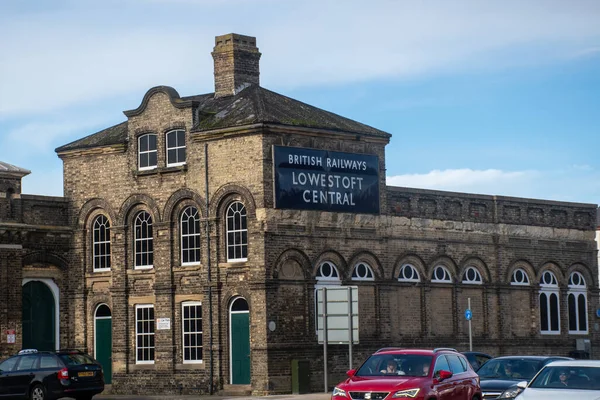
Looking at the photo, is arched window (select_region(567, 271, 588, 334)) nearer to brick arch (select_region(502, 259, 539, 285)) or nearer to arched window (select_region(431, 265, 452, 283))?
brick arch (select_region(502, 259, 539, 285))

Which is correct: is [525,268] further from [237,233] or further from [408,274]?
[237,233]

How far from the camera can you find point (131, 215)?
41.0 metres

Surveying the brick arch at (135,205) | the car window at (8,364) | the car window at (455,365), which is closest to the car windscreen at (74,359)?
the car window at (8,364)

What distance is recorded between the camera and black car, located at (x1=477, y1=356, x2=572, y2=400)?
26000 mm

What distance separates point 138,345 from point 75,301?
2960 mm

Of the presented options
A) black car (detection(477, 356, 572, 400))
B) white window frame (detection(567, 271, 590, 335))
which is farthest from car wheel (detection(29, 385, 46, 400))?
white window frame (detection(567, 271, 590, 335))

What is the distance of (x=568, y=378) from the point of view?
2025 centimetres

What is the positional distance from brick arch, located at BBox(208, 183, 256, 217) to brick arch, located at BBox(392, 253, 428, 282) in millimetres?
6706

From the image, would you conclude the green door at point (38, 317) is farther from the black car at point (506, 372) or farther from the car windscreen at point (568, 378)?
the car windscreen at point (568, 378)

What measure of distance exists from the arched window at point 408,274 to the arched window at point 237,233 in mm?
6738

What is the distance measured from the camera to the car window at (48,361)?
3206 cm

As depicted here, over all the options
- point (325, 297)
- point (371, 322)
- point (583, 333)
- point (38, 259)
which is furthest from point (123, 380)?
point (583, 333)

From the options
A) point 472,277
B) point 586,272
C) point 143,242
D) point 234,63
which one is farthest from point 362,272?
point 586,272

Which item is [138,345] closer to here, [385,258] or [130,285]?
[130,285]
